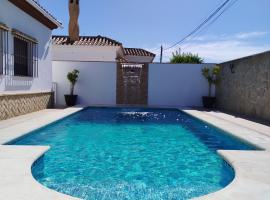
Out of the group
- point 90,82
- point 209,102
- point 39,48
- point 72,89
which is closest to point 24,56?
point 39,48

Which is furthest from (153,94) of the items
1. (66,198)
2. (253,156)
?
(66,198)

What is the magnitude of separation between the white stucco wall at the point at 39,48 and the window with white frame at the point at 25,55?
270 mm

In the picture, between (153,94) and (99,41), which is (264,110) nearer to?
(153,94)

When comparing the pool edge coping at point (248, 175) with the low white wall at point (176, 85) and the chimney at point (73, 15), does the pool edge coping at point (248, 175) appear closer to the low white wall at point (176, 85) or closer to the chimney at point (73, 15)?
the low white wall at point (176, 85)

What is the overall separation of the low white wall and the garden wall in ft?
4.79

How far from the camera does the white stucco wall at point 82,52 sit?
82.7ft

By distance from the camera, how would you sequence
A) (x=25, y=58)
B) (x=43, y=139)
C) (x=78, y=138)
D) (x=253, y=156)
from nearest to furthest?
(x=253, y=156) < (x=43, y=139) < (x=78, y=138) < (x=25, y=58)

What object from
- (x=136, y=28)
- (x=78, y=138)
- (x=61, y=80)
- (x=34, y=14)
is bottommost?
(x=78, y=138)

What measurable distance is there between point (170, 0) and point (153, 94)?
19.5 ft

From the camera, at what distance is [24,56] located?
12.6 meters

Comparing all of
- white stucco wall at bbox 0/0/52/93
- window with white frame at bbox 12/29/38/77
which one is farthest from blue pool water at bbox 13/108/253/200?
window with white frame at bbox 12/29/38/77

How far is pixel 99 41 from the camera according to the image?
2666 centimetres

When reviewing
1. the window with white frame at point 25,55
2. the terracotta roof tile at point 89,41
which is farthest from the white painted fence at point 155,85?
the terracotta roof tile at point 89,41

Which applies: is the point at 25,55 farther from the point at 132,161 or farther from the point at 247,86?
the point at 247,86
